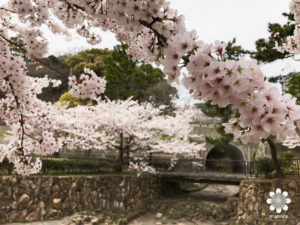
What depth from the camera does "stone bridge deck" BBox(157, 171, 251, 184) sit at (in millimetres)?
12828

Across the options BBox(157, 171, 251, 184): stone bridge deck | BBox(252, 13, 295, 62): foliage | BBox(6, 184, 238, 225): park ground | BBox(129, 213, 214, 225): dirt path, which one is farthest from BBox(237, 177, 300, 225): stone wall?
BBox(252, 13, 295, 62): foliage

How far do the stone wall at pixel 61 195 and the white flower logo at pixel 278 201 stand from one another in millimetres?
5540

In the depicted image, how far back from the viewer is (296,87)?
902cm

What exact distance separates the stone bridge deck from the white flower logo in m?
2.65

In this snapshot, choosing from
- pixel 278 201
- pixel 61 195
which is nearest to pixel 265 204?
pixel 278 201

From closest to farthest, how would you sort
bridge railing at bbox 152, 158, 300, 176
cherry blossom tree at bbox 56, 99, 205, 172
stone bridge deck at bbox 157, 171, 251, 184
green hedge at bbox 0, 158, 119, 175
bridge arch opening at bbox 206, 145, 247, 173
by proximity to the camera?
green hedge at bbox 0, 158, 119, 175, bridge railing at bbox 152, 158, 300, 176, cherry blossom tree at bbox 56, 99, 205, 172, stone bridge deck at bbox 157, 171, 251, 184, bridge arch opening at bbox 206, 145, 247, 173

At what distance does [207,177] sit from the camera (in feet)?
43.9

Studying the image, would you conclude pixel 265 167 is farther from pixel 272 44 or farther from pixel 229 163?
pixel 229 163

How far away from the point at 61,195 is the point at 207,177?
7.18m

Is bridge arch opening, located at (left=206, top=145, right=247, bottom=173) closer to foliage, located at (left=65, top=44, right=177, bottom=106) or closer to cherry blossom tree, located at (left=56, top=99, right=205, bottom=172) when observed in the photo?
cherry blossom tree, located at (left=56, top=99, right=205, bottom=172)

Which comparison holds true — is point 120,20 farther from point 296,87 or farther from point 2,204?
point 296,87

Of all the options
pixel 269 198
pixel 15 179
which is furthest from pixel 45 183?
pixel 269 198

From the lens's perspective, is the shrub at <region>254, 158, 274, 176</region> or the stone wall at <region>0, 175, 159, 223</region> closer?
the stone wall at <region>0, 175, 159, 223</region>

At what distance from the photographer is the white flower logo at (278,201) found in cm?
912
